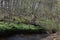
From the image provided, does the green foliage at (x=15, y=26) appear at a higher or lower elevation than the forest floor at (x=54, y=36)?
higher

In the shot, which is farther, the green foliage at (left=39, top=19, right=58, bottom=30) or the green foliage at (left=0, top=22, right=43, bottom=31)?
the green foliage at (left=39, top=19, right=58, bottom=30)

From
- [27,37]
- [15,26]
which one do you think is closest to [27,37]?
[27,37]

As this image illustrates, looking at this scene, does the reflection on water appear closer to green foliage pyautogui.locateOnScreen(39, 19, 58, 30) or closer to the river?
the river

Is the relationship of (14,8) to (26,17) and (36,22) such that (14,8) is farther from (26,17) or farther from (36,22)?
(36,22)

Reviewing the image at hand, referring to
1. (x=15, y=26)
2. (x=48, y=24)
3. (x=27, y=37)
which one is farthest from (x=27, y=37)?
(x=48, y=24)

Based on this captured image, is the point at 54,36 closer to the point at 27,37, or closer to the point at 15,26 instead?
the point at 27,37

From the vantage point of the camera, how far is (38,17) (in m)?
2.49

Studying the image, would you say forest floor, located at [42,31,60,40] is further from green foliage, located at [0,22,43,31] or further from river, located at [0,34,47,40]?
green foliage, located at [0,22,43,31]

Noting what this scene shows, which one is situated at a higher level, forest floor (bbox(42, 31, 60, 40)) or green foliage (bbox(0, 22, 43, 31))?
green foliage (bbox(0, 22, 43, 31))

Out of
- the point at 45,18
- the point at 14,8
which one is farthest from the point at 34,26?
the point at 14,8

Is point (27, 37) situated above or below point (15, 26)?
below

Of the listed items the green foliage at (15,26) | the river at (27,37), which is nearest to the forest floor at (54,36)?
the river at (27,37)

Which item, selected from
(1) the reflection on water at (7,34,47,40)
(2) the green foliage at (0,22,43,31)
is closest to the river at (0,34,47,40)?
(1) the reflection on water at (7,34,47,40)

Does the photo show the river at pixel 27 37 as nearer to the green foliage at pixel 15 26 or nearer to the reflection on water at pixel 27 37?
the reflection on water at pixel 27 37
